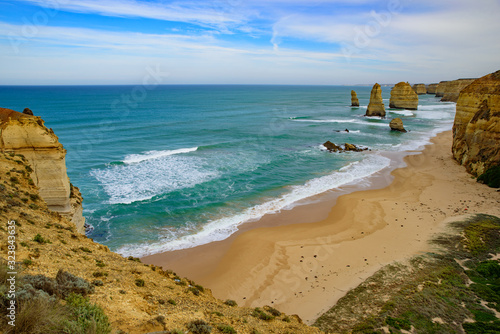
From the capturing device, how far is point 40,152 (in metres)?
12.9

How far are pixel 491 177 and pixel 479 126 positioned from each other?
17.3 feet

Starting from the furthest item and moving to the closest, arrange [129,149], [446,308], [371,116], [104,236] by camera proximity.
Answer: [371,116] → [129,149] → [104,236] → [446,308]

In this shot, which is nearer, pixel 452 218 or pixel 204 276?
pixel 204 276

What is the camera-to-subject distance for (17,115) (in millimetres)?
12750

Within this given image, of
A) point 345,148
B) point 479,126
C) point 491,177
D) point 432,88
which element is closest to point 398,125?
point 345,148

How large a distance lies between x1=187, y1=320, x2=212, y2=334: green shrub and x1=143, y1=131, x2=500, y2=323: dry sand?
17.8 feet

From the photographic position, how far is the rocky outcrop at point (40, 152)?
40.8 ft

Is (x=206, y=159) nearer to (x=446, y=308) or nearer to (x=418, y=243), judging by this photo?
(x=418, y=243)

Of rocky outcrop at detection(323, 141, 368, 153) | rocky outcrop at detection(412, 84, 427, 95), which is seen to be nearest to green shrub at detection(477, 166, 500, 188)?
rocky outcrop at detection(323, 141, 368, 153)

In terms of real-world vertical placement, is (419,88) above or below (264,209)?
above

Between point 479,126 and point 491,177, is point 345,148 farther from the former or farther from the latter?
point 491,177

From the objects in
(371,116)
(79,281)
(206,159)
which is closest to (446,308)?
(79,281)

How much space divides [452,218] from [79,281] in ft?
68.3

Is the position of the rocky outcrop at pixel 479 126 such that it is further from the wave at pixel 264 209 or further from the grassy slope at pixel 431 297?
the grassy slope at pixel 431 297
